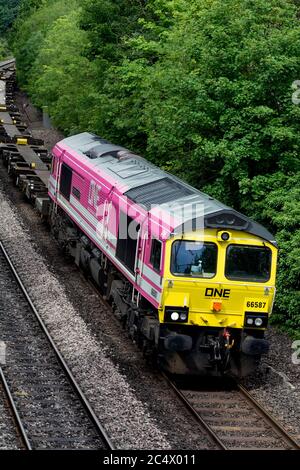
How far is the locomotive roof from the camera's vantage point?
16.6 m

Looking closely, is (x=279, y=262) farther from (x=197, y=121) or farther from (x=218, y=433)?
(x=218, y=433)

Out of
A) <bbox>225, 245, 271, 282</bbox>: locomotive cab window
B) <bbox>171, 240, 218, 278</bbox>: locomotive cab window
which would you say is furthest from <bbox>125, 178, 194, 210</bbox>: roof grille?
<bbox>225, 245, 271, 282</bbox>: locomotive cab window

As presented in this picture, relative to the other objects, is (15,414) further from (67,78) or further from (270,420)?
(67,78)

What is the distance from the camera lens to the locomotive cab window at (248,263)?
55.1ft

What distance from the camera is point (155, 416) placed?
15383 millimetres

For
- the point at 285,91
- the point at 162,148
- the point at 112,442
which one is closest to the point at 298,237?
the point at 285,91

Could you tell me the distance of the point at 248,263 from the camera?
16875 millimetres

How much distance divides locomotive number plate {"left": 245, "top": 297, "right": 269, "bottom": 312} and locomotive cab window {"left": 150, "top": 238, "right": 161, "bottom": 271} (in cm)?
167

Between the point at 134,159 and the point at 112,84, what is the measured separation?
12.4 m

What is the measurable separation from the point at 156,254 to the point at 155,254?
2.0 inches

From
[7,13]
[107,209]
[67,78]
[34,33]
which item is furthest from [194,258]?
[7,13]

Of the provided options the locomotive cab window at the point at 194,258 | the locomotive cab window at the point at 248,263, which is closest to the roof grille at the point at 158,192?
the locomotive cab window at the point at 194,258

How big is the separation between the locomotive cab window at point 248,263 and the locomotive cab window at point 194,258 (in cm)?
29

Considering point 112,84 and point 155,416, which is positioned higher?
point 112,84
